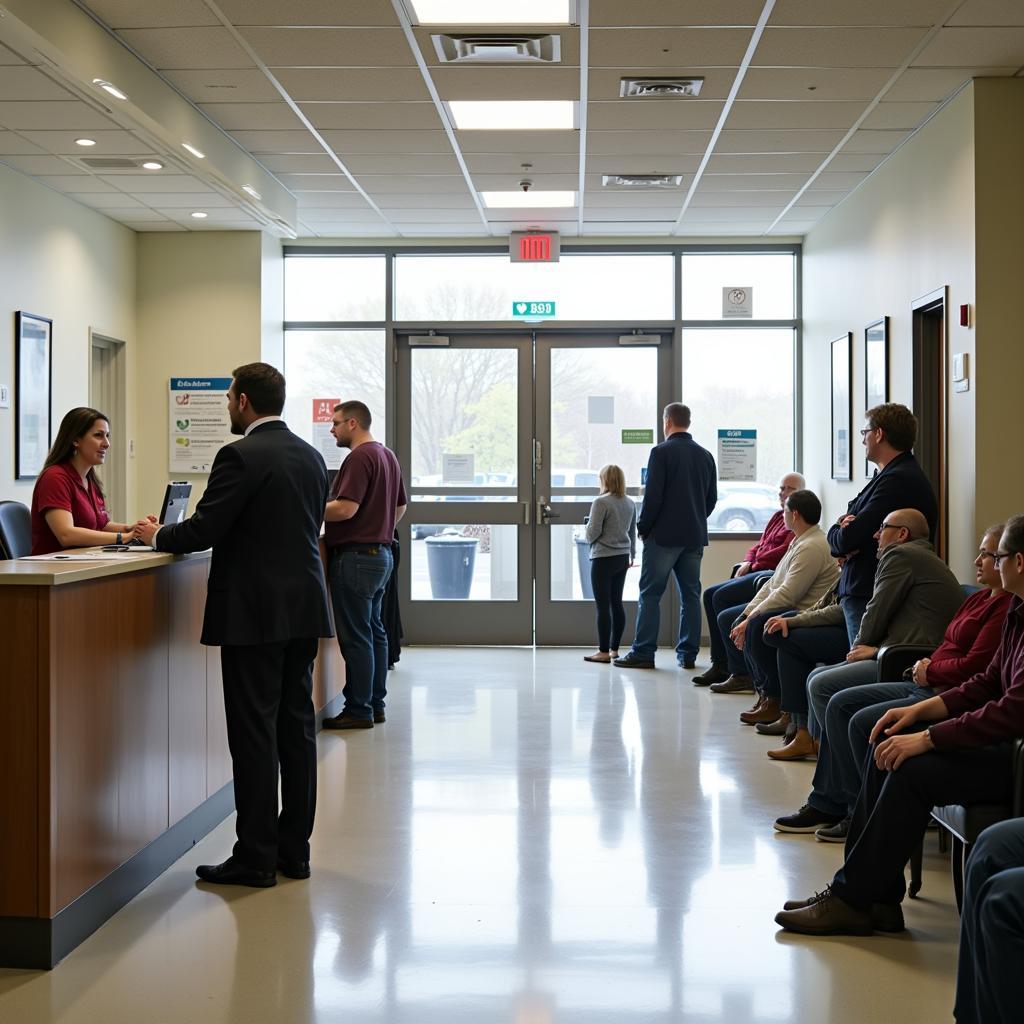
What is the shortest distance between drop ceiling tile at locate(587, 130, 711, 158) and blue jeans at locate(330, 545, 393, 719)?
2715 mm

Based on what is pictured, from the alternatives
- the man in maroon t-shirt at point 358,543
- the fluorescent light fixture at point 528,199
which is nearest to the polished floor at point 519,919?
the man in maroon t-shirt at point 358,543

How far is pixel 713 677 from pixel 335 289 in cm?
446

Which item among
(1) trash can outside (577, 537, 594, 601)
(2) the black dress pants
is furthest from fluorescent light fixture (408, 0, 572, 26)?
(1) trash can outside (577, 537, 594, 601)

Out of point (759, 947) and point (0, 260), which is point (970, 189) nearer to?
point (759, 947)

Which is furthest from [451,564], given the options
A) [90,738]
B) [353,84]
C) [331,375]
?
[90,738]

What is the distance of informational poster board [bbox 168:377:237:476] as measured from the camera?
9062mm

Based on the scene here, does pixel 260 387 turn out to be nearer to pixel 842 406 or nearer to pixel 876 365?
pixel 876 365

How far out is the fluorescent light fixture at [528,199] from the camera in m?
8.47

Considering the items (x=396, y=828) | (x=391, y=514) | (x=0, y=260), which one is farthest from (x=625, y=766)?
(x=0, y=260)

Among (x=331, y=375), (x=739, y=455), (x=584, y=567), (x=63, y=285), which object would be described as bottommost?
(x=584, y=567)

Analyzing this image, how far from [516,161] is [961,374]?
10.2 feet

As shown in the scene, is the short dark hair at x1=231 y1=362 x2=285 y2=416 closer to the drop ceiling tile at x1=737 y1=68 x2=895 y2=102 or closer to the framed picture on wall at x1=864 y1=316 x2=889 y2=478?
the drop ceiling tile at x1=737 y1=68 x2=895 y2=102

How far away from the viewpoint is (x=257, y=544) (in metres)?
3.87

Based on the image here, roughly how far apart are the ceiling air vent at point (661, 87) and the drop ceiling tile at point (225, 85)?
69.9 inches
